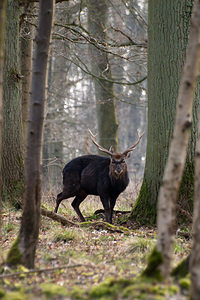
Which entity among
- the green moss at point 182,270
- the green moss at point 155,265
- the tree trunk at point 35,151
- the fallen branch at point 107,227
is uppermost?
the tree trunk at point 35,151

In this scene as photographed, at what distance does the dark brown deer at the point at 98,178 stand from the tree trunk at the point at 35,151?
4.35m

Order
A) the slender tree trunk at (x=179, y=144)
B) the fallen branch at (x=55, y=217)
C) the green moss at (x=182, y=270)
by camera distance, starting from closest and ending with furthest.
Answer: the slender tree trunk at (x=179, y=144), the green moss at (x=182, y=270), the fallen branch at (x=55, y=217)

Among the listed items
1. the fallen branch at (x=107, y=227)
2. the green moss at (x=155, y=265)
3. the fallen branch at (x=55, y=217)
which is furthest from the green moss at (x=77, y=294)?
the fallen branch at (x=107, y=227)

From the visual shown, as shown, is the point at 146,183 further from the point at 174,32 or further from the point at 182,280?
the point at 182,280

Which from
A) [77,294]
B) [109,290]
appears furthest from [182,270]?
[77,294]

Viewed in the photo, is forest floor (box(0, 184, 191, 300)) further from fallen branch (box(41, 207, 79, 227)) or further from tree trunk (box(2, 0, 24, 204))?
tree trunk (box(2, 0, 24, 204))

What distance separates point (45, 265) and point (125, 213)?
4.62 m

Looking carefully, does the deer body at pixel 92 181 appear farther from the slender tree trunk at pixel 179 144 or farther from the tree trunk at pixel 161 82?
the slender tree trunk at pixel 179 144

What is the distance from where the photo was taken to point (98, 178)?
9.86 m

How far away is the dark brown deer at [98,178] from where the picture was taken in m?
9.49

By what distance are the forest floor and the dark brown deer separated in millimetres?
1473

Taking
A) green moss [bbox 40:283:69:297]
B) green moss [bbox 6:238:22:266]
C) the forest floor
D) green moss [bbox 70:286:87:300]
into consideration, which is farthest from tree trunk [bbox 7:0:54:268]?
green moss [bbox 70:286:87:300]

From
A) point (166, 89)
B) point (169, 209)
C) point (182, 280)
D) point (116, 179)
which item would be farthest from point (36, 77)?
point (116, 179)

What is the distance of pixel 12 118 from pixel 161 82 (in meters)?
3.07
